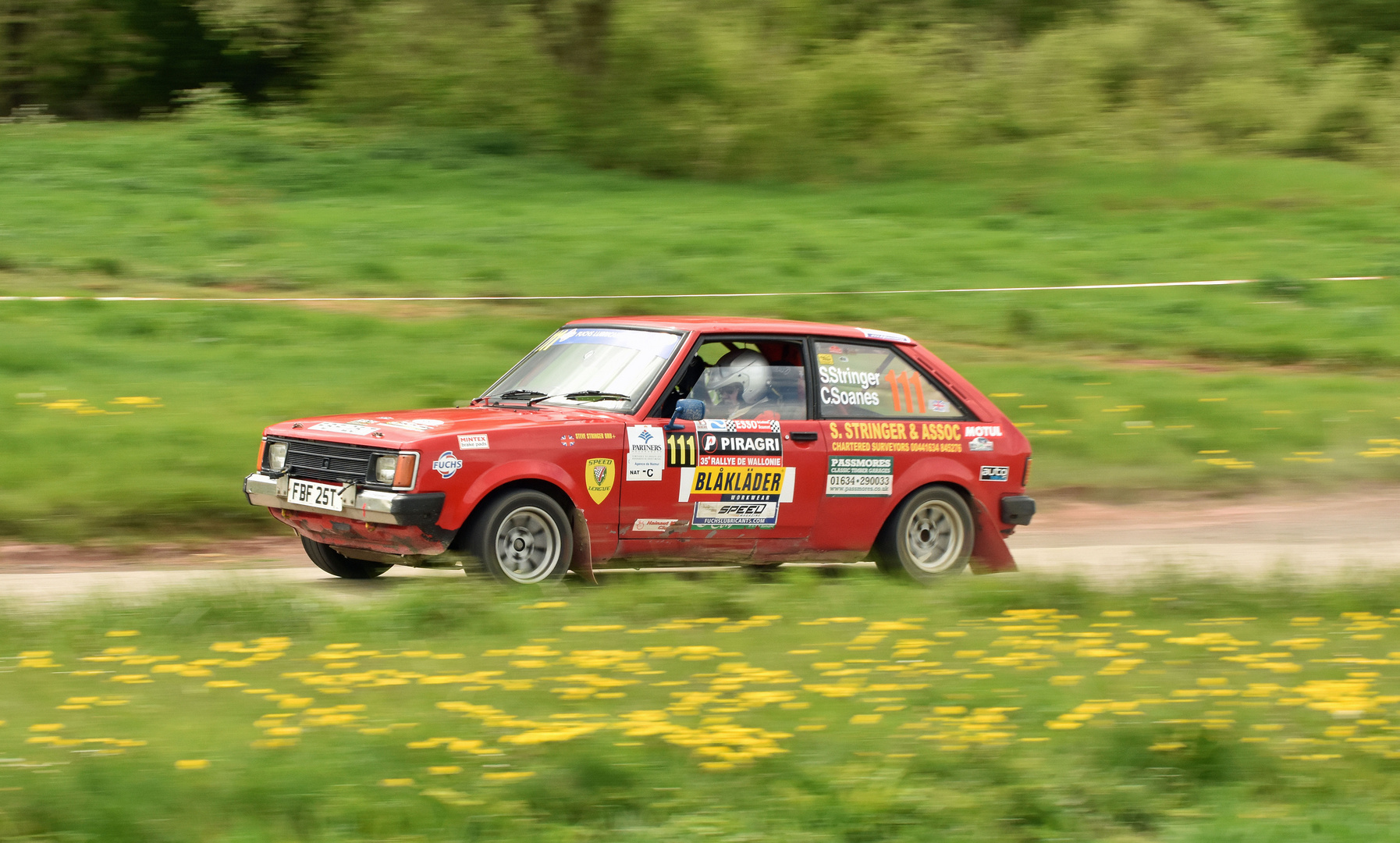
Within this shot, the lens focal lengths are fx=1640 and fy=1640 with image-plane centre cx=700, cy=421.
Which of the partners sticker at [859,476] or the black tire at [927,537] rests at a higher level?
the partners sticker at [859,476]

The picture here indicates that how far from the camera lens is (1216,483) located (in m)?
13.5

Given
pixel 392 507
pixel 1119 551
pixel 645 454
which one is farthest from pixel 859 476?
pixel 392 507

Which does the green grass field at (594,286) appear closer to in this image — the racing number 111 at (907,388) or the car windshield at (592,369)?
the car windshield at (592,369)

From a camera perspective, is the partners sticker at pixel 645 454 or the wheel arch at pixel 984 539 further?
the wheel arch at pixel 984 539

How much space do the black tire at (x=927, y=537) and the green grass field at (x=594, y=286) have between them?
3.92 meters

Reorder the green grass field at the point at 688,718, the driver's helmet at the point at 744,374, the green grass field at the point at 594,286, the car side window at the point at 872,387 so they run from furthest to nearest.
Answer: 1. the green grass field at the point at 594,286
2. the car side window at the point at 872,387
3. the driver's helmet at the point at 744,374
4. the green grass field at the point at 688,718

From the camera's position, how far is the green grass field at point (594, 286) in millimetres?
12859

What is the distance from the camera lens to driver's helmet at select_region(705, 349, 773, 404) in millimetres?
8992

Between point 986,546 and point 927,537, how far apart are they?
1.20 ft

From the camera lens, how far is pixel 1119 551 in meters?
10.4

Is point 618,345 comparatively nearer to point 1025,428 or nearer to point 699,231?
point 1025,428

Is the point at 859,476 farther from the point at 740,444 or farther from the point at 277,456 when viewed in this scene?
the point at 277,456

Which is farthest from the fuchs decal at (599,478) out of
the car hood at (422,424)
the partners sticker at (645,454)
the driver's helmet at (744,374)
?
the driver's helmet at (744,374)

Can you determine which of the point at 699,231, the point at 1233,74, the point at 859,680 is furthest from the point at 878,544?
the point at 1233,74
